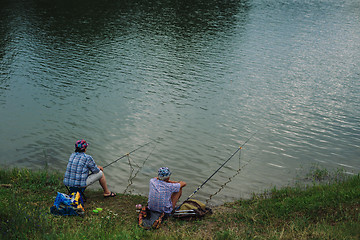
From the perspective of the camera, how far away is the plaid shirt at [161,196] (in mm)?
8586

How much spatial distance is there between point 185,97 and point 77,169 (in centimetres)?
1131

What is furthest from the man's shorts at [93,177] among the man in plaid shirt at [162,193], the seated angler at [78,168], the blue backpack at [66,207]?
the man in plaid shirt at [162,193]

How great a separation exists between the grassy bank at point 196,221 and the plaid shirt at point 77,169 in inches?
28.3

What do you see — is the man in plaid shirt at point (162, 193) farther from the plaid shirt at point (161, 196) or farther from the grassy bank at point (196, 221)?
the grassy bank at point (196, 221)

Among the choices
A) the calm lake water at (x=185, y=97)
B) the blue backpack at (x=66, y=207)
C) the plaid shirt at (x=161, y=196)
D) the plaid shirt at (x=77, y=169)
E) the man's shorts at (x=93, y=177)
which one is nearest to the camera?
the blue backpack at (x=66, y=207)

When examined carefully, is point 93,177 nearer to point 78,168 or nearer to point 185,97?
point 78,168

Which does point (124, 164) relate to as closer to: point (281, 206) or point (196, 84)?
point (281, 206)

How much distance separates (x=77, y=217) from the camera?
837cm

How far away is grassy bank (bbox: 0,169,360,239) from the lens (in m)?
6.81

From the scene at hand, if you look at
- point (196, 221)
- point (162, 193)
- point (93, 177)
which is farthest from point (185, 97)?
point (196, 221)

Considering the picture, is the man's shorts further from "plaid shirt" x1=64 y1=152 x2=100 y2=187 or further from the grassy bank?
the grassy bank

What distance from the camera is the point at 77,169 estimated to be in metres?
9.06

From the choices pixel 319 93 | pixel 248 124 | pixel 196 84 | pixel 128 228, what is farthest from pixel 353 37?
pixel 128 228

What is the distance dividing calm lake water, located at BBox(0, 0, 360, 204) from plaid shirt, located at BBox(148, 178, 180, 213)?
232cm
